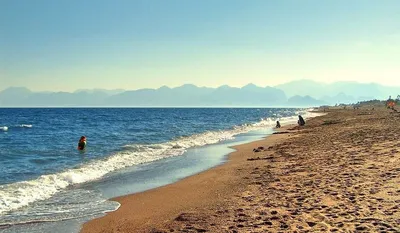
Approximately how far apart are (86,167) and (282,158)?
10.3 meters

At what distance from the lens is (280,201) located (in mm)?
9281

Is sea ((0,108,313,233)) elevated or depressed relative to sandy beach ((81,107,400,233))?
depressed

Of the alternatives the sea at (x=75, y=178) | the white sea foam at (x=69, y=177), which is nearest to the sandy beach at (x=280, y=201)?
the sea at (x=75, y=178)

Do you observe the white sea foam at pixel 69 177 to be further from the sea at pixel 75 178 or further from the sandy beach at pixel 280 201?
the sandy beach at pixel 280 201

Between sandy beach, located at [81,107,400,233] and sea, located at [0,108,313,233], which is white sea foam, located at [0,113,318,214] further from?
sandy beach, located at [81,107,400,233]

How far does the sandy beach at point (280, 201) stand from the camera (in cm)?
744

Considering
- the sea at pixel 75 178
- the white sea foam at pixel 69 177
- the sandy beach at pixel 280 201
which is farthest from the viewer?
the white sea foam at pixel 69 177

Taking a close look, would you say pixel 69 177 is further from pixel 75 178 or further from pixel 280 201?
pixel 280 201

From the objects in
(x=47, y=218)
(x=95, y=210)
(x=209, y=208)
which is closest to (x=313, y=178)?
(x=209, y=208)

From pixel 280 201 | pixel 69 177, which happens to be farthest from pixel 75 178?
pixel 280 201

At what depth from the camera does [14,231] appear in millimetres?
8375

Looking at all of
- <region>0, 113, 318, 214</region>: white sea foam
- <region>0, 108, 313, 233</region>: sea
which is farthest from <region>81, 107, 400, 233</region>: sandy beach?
<region>0, 113, 318, 214</region>: white sea foam

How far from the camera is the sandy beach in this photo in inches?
293

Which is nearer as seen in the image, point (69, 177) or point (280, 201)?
point (280, 201)
